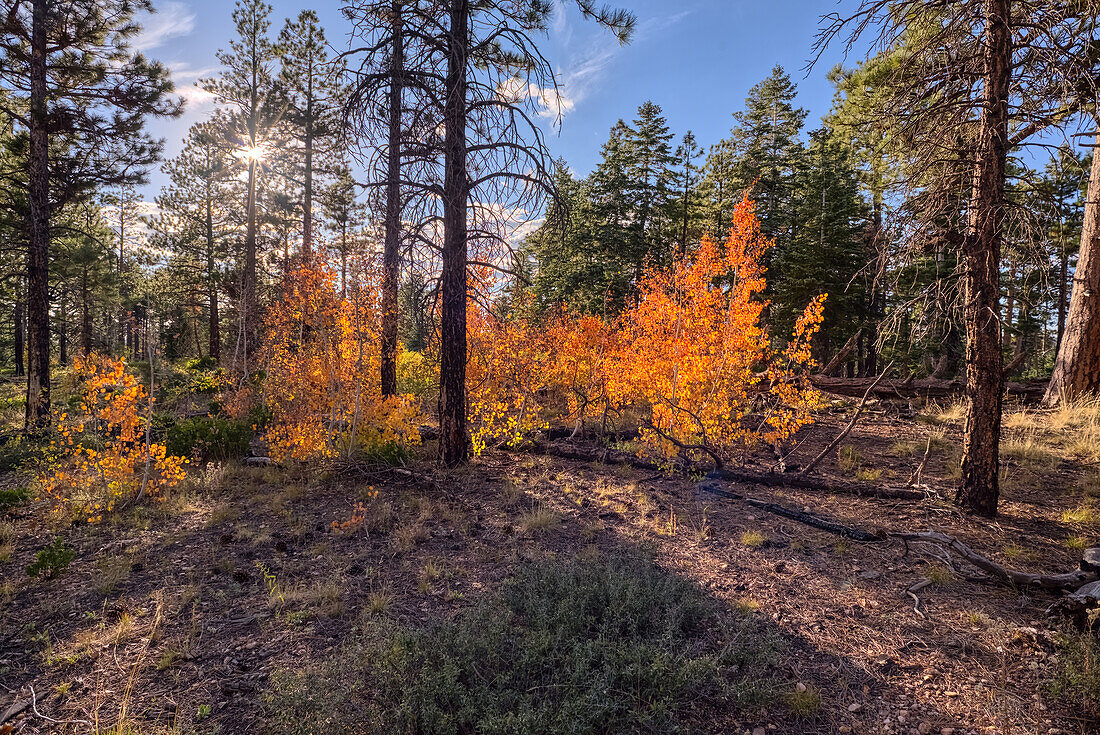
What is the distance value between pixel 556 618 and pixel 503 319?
21.0 ft

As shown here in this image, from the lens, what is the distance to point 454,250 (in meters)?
7.27

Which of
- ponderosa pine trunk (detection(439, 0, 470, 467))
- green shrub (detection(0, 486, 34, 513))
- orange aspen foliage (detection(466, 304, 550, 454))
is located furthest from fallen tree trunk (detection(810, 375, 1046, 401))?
green shrub (detection(0, 486, 34, 513))

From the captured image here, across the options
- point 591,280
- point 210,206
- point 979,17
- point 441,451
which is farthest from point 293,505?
point 210,206

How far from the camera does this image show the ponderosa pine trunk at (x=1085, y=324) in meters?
8.92

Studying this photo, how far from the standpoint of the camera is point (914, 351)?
899 inches

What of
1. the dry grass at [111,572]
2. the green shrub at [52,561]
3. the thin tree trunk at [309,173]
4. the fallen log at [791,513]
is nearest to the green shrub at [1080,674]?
the fallen log at [791,513]

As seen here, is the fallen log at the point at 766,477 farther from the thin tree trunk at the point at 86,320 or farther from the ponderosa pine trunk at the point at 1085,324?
the thin tree trunk at the point at 86,320

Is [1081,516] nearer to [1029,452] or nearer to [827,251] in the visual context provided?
[1029,452]

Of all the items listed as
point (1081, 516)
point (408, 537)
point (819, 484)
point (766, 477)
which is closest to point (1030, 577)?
point (1081, 516)

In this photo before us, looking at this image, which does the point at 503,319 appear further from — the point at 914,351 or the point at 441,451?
the point at 914,351

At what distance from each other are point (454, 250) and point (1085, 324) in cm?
1277

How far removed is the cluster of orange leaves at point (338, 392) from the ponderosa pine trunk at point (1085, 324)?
13.6 m

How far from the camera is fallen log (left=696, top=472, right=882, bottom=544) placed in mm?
5051

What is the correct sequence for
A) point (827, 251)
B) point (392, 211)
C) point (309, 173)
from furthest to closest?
point (827, 251)
point (309, 173)
point (392, 211)
